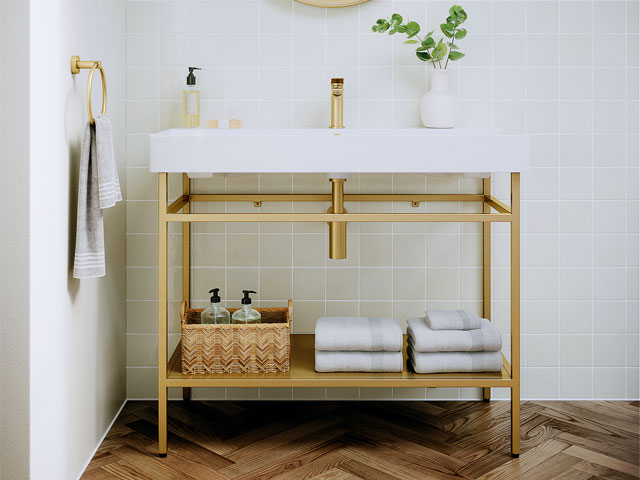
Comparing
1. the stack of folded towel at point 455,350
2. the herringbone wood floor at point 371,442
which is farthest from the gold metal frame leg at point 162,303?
the stack of folded towel at point 455,350

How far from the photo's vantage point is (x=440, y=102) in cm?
236

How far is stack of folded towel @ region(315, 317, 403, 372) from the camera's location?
6.84ft

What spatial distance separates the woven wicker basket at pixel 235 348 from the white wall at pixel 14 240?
60cm

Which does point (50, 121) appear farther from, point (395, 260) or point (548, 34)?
point (548, 34)

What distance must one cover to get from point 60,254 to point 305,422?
104 cm

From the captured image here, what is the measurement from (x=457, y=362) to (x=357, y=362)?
0.31m

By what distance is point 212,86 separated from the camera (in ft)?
8.12

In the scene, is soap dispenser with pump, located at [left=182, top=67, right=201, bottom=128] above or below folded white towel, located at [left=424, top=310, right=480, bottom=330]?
above

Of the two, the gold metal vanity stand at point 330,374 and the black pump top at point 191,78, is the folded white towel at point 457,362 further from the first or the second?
the black pump top at point 191,78

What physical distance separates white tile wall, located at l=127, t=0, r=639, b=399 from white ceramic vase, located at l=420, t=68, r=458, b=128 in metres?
0.11

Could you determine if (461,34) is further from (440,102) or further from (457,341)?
(457,341)

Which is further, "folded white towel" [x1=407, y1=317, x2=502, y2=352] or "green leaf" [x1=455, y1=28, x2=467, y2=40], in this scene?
"green leaf" [x1=455, y1=28, x2=467, y2=40]

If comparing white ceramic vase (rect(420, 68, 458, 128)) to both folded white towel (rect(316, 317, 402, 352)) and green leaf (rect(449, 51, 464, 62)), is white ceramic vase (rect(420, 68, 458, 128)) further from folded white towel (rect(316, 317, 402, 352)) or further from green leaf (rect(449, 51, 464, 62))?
folded white towel (rect(316, 317, 402, 352))

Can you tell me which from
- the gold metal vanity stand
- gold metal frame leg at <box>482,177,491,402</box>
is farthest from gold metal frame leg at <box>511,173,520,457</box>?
gold metal frame leg at <box>482,177,491,402</box>
